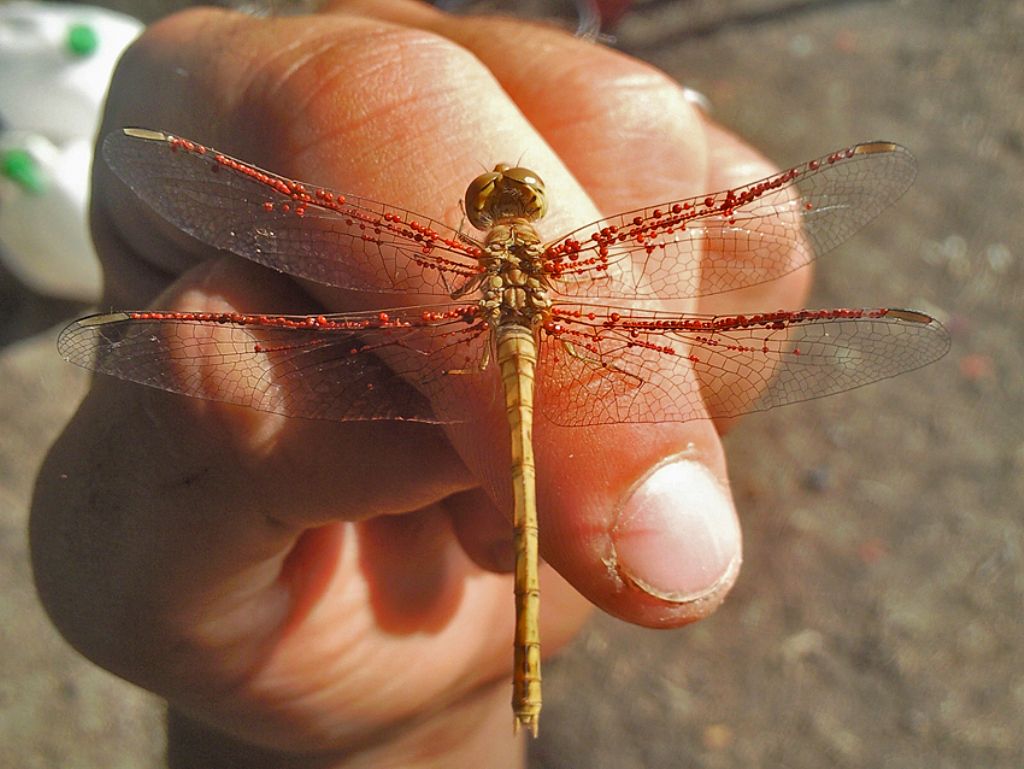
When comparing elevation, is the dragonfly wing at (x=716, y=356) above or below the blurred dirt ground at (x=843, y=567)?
above

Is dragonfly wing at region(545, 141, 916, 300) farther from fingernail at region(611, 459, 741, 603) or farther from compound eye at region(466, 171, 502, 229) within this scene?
fingernail at region(611, 459, 741, 603)

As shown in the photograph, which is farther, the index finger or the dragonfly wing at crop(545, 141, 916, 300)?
the dragonfly wing at crop(545, 141, 916, 300)

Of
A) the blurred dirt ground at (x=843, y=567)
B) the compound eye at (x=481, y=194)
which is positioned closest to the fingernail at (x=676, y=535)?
the compound eye at (x=481, y=194)

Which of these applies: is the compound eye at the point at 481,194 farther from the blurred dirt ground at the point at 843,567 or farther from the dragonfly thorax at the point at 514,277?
the blurred dirt ground at the point at 843,567

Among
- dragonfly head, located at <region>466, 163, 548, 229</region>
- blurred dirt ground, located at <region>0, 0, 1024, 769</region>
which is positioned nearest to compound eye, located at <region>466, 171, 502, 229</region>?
dragonfly head, located at <region>466, 163, 548, 229</region>

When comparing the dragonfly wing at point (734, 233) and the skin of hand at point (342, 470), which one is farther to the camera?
the dragonfly wing at point (734, 233)

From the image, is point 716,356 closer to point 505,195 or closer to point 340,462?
point 505,195
